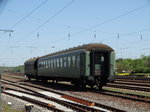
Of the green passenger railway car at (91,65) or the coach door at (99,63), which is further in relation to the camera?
the coach door at (99,63)

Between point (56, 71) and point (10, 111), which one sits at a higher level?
point (56, 71)

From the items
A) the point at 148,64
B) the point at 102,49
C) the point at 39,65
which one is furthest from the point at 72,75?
the point at 148,64

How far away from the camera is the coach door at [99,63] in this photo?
19984mm

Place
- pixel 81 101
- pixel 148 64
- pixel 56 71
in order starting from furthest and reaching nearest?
pixel 148 64 < pixel 56 71 < pixel 81 101

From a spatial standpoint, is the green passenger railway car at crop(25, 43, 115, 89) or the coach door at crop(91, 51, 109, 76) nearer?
the green passenger railway car at crop(25, 43, 115, 89)

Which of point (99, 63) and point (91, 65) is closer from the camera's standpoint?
point (91, 65)

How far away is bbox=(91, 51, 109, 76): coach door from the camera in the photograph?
1998cm

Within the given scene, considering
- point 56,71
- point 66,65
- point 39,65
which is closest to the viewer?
point 66,65

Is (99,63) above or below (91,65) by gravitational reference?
above

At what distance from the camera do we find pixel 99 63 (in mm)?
20391

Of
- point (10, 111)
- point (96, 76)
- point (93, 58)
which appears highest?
point (93, 58)

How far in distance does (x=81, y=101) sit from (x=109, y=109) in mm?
2332

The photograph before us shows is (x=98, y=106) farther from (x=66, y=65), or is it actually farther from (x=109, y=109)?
(x=66, y=65)

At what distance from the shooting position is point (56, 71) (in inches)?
1025
